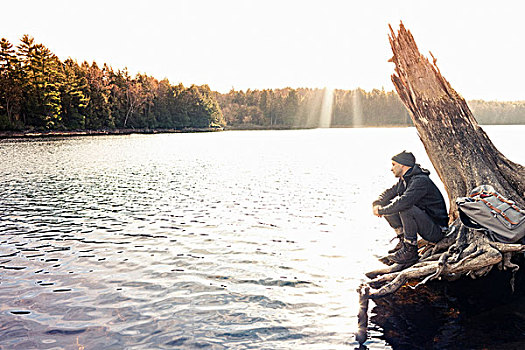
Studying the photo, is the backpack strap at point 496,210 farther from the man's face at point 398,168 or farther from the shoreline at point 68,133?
the shoreline at point 68,133

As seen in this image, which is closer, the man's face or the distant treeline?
the man's face

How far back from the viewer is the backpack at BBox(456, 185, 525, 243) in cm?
672

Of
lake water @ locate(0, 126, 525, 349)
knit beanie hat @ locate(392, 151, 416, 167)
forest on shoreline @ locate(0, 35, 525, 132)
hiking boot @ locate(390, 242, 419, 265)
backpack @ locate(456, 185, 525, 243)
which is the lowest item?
lake water @ locate(0, 126, 525, 349)

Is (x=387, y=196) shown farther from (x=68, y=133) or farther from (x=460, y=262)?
(x=68, y=133)

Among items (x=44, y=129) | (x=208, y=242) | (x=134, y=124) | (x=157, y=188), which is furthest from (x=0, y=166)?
(x=134, y=124)

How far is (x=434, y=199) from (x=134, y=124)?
14177cm

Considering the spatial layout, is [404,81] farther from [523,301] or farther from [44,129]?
[44,129]

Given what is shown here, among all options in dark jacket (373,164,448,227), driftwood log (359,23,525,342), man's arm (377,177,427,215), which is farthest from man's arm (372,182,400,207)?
driftwood log (359,23,525,342)

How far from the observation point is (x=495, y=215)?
6906 mm

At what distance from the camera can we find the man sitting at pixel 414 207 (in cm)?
800

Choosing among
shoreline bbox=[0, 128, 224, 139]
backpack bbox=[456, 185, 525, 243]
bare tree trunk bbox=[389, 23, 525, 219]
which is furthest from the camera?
shoreline bbox=[0, 128, 224, 139]

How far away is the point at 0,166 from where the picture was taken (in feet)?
122

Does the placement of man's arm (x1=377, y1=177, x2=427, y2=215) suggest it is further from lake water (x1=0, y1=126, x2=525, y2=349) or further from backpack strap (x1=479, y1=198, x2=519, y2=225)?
lake water (x1=0, y1=126, x2=525, y2=349)

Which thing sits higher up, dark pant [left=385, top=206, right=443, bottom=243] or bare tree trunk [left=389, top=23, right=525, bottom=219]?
bare tree trunk [left=389, top=23, right=525, bottom=219]
